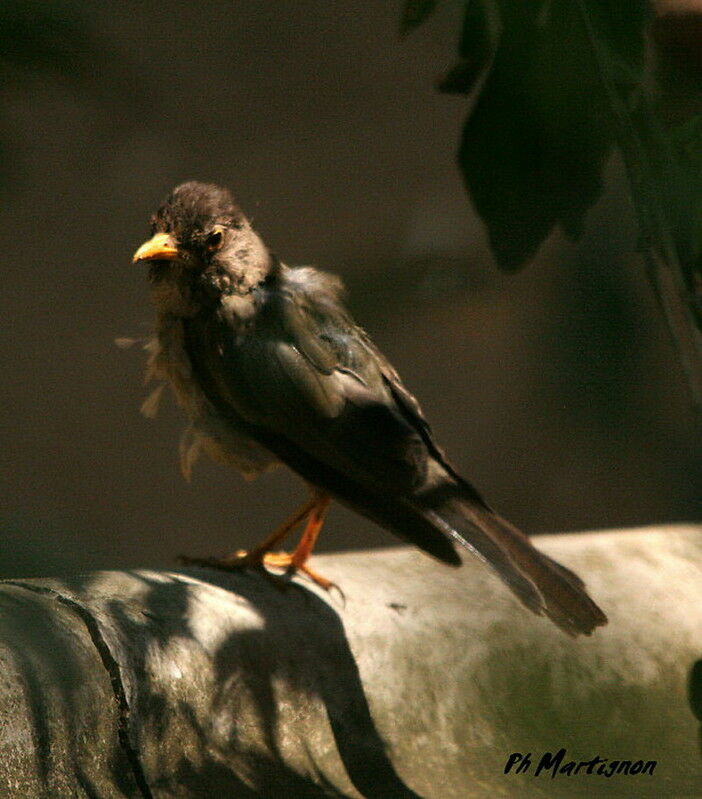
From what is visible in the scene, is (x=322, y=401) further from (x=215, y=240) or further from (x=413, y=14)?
(x=413, y=14)

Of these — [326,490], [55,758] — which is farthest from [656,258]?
[326,490]

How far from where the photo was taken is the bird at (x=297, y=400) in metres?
3.00

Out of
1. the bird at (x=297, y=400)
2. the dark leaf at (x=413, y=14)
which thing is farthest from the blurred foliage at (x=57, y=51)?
the bird at (x=297, y=400)

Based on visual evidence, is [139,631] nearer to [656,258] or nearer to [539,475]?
[656,258]

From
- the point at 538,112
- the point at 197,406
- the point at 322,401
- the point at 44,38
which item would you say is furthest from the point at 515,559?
the point at 44,38

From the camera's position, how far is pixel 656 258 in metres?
1.57

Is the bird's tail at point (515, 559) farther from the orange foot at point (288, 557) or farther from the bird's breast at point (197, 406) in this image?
the bird's breast at point (197, 406)

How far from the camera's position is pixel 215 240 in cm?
342

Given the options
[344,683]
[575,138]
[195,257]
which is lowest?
[344,683]

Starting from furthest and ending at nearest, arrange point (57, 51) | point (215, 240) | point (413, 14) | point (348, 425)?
point (215, 240) < point (348, 425) < point (413, 14) < point (57, 51)

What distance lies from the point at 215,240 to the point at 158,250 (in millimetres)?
195

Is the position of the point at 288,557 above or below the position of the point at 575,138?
below

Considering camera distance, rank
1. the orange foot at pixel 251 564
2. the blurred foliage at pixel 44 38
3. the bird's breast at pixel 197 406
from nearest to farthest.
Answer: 1. the blurred foliage at pixel 44 38
2. the orange foot at pixel 251 564
3. the bird's breast at pixel 197 406

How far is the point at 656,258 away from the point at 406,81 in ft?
14.3
